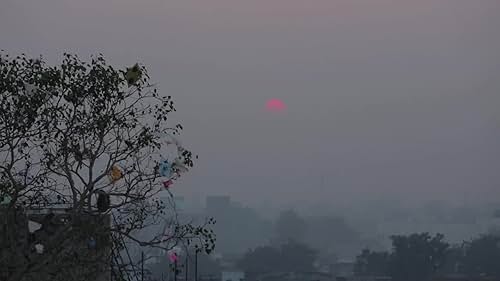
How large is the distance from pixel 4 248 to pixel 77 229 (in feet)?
2.44

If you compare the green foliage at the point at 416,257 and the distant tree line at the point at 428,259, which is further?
the distant tree line at the point at 428,259

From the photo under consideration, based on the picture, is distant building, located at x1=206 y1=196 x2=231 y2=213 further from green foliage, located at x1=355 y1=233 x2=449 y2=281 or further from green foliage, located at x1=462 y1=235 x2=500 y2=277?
green foliage, located at x1=355 y1=233 x2=449 y2=281

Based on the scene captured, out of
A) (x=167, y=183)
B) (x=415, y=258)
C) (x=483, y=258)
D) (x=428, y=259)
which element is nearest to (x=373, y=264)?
(x=415, y=258)

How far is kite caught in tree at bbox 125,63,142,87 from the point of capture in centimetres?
905

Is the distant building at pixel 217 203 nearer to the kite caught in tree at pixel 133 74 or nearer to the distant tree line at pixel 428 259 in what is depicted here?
the distant tree line at pixel 428 259

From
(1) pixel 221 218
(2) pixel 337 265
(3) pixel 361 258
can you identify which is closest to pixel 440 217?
(1) pixel 221 218

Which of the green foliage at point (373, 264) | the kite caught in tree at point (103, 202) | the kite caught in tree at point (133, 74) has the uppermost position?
the green foliage at point (373, 264)

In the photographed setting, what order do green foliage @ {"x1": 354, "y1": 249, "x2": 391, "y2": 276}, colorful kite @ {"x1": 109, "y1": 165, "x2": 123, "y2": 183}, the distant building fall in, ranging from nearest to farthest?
colorful kite @ {"x1": 109, "y1": 165, "x2": 123, "y2": 183} < green foliage @ {"x1": 354, "y1": 249, "x2": 391, "y2": 276} < the distant building

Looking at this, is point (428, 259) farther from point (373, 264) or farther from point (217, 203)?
point (217, 203)

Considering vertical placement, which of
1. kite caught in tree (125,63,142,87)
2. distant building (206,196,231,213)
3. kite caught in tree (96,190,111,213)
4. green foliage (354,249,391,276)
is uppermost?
distant building (206,196,231,213)

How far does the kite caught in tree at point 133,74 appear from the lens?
356 inches

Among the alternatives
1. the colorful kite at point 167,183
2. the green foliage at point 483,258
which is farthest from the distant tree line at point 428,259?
the colorful kite at point 167,183

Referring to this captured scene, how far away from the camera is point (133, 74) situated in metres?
9.07

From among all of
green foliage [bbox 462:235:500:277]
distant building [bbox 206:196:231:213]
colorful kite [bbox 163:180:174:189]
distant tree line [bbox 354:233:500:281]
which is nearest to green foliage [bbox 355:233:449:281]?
distant tree line [bbox 354:233:500:281]
